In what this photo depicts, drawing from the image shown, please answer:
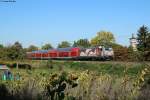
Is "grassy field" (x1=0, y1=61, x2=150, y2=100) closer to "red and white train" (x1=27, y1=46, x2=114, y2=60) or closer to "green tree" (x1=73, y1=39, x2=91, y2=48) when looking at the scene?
"red and white train" (x1=27, y1=46, x2=114, y2=60)

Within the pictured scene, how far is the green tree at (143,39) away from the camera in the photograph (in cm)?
6156

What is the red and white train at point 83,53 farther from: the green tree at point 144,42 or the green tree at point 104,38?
the green tree at point 104,38

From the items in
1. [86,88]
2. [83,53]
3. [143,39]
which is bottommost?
[86,88]

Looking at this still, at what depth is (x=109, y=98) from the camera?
24.8ft

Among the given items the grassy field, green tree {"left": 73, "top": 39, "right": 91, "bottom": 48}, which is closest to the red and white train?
green tree {"left": 73, "top": 39, "right": 91, "bottom": 48}

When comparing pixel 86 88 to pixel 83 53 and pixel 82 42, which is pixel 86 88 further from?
pixel 82 42

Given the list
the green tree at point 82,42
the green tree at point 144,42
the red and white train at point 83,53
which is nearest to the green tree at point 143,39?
the green tree at point 144,42

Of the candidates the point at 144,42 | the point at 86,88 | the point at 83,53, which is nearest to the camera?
the point at 86,88

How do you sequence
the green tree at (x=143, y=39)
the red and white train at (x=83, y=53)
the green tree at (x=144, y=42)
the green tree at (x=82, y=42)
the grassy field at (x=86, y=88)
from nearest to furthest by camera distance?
the grassy field at (x=86, y=88) → the green tree at (x=144, y=42) → the green tree at (x=143, y=39) → the red and white train at (x=83, y=53) → the green tree at (x=82, y=42)

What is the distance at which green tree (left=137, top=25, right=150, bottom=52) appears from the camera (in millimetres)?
61562

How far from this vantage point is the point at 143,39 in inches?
2466

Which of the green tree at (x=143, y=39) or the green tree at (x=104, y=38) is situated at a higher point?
the green tree at (x=104, y=38)

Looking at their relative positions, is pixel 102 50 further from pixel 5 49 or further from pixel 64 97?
pixel 64 97

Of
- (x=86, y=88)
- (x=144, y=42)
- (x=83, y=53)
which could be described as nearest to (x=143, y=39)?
(x=144, y=42)
